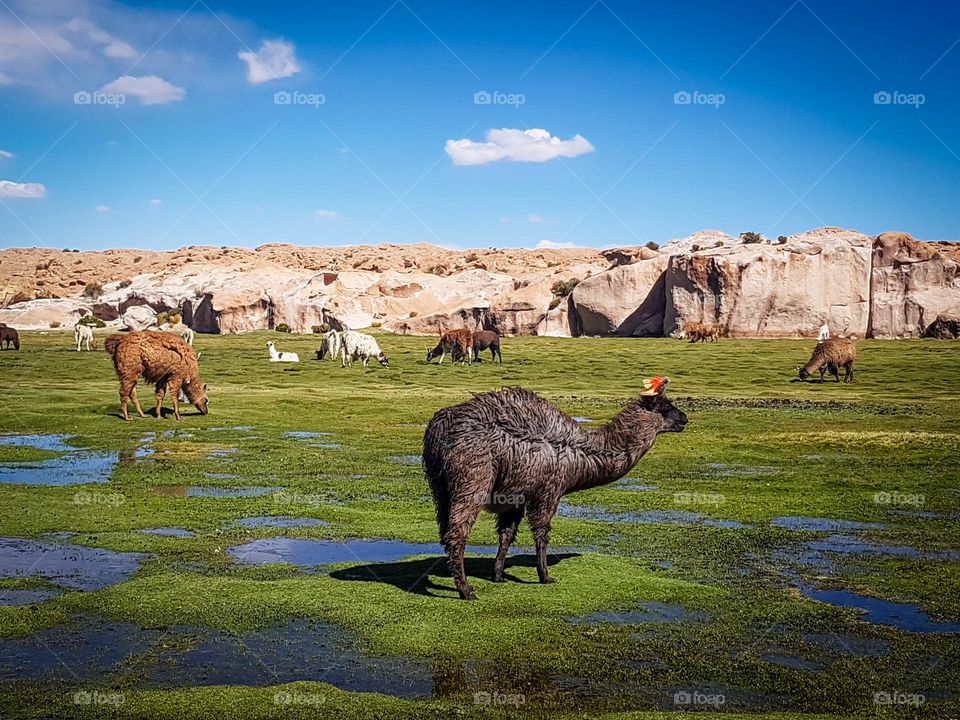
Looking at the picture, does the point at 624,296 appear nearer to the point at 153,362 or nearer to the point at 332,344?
the point at 332,344

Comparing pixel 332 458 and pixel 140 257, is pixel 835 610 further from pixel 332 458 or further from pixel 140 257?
pixel 140 257

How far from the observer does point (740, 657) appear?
7863 millimetres

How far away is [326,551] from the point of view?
1160 centimetres

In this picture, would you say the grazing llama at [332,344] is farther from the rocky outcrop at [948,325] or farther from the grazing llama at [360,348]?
the rocky outcrop at [948,325]

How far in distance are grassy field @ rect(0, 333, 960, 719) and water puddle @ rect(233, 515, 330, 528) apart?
17 centimetres

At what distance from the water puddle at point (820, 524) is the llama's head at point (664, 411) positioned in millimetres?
3420

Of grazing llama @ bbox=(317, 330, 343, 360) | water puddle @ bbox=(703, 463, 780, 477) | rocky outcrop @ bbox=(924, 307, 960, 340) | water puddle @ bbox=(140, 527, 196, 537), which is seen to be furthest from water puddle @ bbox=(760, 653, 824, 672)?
rocky outcrop @ bbox=(924, 307, 960, 340)

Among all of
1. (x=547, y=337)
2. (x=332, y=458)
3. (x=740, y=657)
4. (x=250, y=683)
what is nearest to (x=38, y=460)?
(x=332, y=458)

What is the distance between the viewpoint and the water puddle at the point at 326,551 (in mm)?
11086

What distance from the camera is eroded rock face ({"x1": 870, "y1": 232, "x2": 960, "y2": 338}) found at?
179 ft

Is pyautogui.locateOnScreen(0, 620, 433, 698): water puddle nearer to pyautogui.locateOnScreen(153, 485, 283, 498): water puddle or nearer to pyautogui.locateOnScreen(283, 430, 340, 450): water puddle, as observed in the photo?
pyautogui.locateOnScreen(153, 485, 283, 498): water puddle

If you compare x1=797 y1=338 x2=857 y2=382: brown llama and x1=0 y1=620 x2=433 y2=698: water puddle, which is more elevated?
x1=797 y1=338 x2=857 y2=382: brown llama

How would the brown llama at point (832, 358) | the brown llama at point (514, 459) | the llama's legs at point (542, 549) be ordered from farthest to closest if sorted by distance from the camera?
the brown llama at point (832, 358)
the llama's legs at point (542, 549)
the brown llama at point (514, 459)

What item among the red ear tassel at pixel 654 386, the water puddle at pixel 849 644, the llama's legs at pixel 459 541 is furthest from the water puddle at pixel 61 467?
the water puddle at pixel 849 644
